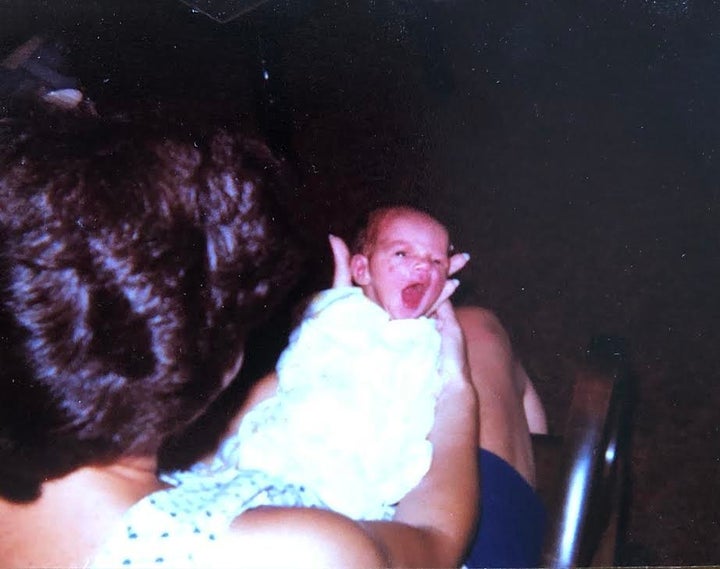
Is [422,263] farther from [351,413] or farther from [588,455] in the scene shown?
[588,455]

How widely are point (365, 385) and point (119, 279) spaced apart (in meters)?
0.58

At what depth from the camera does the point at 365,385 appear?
1018 mm

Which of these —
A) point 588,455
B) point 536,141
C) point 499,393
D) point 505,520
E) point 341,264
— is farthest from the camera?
point 536,141

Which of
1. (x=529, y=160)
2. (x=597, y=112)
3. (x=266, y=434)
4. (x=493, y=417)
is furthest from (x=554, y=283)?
(x=266, y=434)

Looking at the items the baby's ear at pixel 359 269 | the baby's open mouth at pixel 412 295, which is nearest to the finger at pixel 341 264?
the baby's ear at pixel 359 269

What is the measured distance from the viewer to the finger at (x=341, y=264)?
1.18 metres

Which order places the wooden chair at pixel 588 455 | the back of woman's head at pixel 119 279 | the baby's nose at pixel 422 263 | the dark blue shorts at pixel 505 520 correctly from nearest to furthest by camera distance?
1. the back of woman's head at pixel 119 279
2. the wooden chair at pixel 588 455
3. the dark blue shorts at pixel 505 520
4. the baby's nose at pixel 422 263

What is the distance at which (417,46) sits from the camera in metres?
2.02

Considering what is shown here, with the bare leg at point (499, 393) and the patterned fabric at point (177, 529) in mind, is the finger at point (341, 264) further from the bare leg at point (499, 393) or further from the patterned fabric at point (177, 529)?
the patterned fabric at point (177, 529)

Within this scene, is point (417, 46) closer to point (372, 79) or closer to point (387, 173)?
point (372, 79)

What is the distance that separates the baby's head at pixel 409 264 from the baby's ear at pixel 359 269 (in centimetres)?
3

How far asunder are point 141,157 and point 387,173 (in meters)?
1.21

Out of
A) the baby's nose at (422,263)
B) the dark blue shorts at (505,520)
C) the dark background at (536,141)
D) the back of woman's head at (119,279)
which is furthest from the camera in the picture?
the dark background at (536,141)

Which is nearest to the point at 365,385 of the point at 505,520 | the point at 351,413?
the point at 351,413
